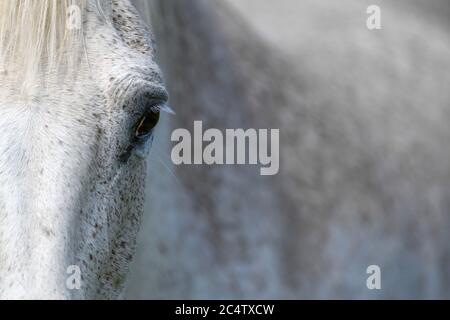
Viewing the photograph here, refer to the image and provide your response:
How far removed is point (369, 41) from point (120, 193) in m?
1.59

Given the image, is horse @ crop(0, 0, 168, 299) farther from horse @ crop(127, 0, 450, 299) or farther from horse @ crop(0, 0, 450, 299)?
horse @ crop(127, 0, 450, 299)

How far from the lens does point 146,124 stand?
1.58m

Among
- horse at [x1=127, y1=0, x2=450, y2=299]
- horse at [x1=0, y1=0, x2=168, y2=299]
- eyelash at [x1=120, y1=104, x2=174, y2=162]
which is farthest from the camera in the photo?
horse at [x1=127, y1=0, x2=450, y2=299]

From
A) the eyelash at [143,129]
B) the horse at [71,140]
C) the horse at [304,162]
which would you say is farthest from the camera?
the horse at [304,162]

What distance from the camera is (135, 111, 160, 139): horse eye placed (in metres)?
1.56

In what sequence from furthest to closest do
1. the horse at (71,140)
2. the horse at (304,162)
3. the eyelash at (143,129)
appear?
1. the horse at (304,162)
2. the eyelash at (143,129)
3. the horse at (71,140)

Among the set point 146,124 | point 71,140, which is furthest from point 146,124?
point 71,140

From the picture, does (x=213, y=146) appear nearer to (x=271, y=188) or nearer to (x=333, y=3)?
(x=271, y=188)

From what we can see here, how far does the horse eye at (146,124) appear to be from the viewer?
156 cm

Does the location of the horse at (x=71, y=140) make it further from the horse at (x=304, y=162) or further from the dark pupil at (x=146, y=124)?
the horse at (x=304, y=162)

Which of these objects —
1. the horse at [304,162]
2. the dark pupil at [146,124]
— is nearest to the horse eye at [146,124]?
the dark pupil at [146,124]

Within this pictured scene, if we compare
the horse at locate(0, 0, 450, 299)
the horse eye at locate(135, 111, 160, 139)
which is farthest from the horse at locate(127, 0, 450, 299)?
the horse eye at locate(135, 111, 160, 139)

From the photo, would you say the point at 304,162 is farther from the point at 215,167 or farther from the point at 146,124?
the point at 146,124
